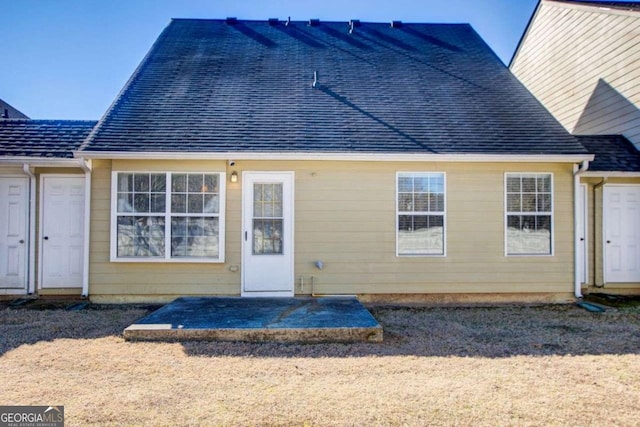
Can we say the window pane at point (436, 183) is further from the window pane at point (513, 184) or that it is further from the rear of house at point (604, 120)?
the rear of house at point (604, 120)

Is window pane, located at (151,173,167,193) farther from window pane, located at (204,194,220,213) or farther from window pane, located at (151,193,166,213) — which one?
window pane, located at (204,194,220,213)

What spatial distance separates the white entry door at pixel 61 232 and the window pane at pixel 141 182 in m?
1.29

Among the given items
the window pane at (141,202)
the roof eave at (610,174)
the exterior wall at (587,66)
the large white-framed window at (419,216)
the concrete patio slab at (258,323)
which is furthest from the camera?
the exterior wall at (587,66)

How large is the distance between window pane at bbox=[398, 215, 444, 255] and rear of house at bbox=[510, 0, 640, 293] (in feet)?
8.92

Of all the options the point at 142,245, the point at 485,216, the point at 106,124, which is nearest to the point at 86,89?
the point at 106,124

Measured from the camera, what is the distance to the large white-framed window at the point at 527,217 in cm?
703

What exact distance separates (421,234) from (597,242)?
12.6ft

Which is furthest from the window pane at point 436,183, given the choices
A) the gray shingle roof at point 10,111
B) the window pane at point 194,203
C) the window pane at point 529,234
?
the gray shingle roof at point 10,111

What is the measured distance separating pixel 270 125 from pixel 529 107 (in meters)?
5.57

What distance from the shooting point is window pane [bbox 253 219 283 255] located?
268 inches

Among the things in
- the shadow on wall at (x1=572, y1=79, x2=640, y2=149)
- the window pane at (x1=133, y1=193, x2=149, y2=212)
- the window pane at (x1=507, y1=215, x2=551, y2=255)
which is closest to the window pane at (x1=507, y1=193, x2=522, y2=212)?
the window pane at (x1=507, y1=215, x2=551, y2=255)

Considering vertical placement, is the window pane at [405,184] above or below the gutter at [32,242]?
above

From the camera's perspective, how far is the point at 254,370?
152 inches

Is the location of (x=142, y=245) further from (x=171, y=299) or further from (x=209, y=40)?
(x=209, y=40)
